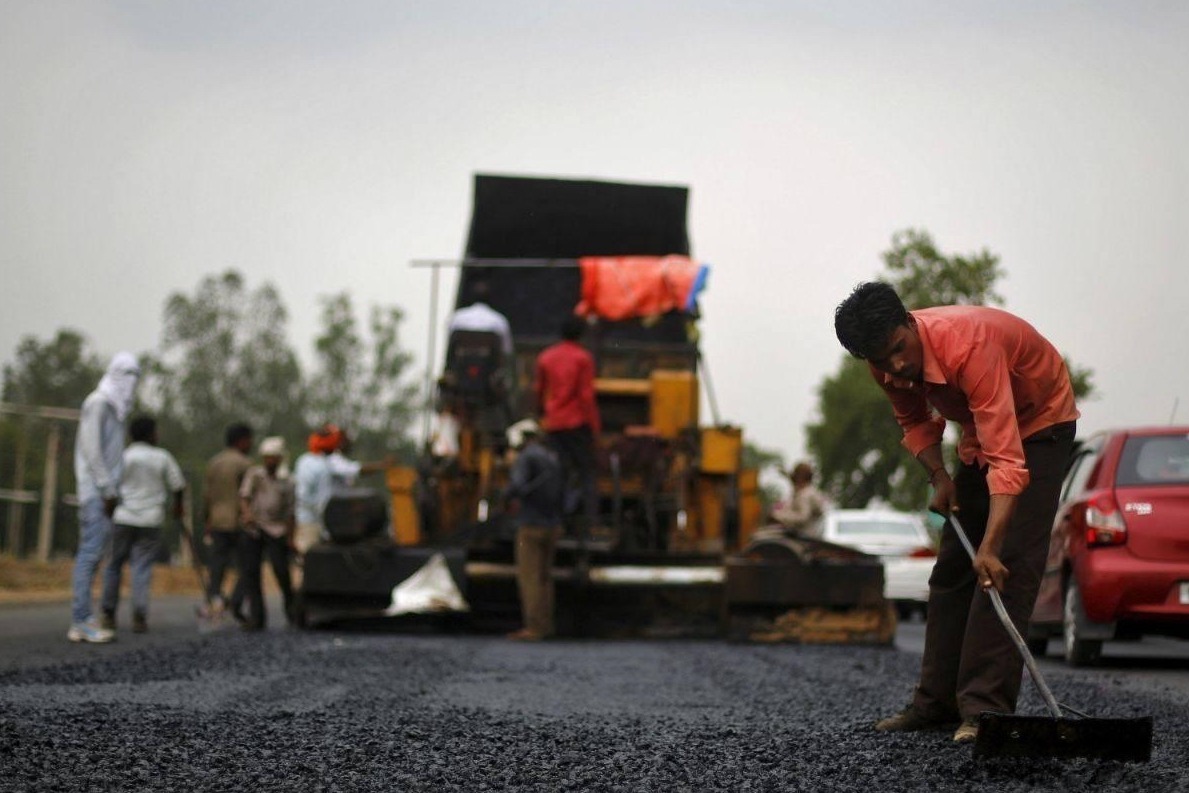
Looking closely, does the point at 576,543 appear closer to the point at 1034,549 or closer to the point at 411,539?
the point at 411,539

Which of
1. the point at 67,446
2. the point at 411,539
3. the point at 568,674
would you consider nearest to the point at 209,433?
the point at 67,446

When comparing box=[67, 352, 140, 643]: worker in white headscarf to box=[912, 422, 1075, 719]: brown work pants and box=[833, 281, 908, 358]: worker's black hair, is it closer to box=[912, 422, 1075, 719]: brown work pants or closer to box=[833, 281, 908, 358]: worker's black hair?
box=[912, 422, 1075, 719]: brown work pants

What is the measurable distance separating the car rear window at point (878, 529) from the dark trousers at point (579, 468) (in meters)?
9.16

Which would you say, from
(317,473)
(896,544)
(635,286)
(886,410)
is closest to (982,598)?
(635,286)

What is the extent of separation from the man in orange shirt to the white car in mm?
13868

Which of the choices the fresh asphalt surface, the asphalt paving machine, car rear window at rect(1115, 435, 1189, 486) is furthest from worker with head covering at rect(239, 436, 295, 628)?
car rear window at rect(1115, 435, 1189, 486)

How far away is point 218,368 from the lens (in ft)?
265

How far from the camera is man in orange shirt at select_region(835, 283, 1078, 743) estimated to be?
5.63 metres

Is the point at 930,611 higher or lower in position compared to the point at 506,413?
lower

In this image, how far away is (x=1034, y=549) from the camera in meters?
5.95

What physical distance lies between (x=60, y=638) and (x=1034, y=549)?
8.29m

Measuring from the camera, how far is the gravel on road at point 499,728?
5059 millimetres

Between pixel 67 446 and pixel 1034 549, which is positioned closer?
pixel 1034 549

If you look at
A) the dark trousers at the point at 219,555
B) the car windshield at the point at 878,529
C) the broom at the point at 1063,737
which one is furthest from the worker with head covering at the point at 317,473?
the broom at the point at 1063,737
